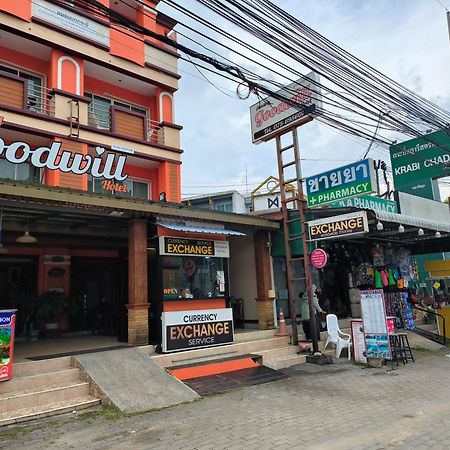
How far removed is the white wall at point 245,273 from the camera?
14.1m

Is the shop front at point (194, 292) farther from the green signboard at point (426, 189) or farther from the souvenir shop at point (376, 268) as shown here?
the green signboard at point (426, 189)

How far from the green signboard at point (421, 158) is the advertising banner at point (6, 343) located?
48.1 ft

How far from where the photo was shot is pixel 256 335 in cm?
1202

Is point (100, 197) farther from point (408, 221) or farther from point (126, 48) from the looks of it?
point (126, 48)

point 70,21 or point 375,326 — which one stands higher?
point 70,21

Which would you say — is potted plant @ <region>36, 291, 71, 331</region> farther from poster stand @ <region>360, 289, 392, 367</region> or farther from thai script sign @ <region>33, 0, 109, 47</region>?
thai script sign @ <region>33, 0, 109, 47</region>

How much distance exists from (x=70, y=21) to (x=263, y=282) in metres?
11.5

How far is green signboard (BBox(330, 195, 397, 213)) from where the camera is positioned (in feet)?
A: 47.3

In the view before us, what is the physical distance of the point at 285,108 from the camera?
11.8 m

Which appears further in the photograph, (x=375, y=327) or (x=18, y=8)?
(x=18, y=8)

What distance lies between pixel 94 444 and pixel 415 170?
15699 mm

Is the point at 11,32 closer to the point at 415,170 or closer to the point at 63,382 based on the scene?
the point at 63,382

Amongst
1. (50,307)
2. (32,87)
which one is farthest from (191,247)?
(32,87)

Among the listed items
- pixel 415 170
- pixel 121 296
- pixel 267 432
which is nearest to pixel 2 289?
pixel 121 296
